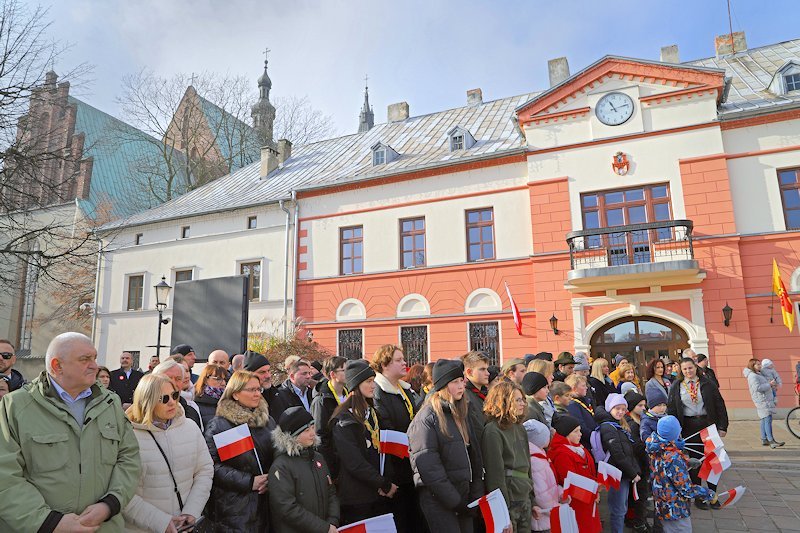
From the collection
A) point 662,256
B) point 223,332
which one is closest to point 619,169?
point 662,256

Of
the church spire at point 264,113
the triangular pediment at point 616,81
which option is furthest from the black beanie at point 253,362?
the church spire at point 264,113

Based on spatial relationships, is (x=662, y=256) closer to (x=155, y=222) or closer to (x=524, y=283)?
(x=524, y=283)

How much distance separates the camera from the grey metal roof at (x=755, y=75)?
15242mm

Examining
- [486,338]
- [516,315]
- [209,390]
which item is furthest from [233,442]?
[486,338]

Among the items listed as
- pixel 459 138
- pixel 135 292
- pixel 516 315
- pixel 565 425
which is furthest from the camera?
pixel 135 292

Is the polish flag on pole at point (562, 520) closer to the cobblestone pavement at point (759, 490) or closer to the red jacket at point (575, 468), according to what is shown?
the red jacket at point (575, 468)

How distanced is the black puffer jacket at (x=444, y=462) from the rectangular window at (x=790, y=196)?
14.9 meters

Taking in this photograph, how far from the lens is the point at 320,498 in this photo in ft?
12.3

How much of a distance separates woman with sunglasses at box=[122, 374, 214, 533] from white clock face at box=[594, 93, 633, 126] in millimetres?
16063

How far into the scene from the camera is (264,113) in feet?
131

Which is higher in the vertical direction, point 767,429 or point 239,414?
point 239,414

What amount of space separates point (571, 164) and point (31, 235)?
1457cm

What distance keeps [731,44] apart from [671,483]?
2073cm

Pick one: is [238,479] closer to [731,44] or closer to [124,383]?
[124,383]
